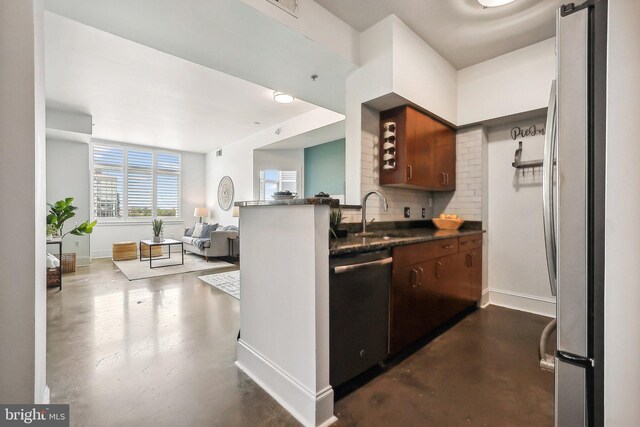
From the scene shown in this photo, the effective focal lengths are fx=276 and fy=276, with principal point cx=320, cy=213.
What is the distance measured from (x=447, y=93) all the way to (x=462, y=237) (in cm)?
164

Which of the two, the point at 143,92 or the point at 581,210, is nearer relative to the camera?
the point at 581,210

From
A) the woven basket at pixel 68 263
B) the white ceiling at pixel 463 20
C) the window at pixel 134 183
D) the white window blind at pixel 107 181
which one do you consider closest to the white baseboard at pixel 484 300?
the white ceiling at pixel 463 20

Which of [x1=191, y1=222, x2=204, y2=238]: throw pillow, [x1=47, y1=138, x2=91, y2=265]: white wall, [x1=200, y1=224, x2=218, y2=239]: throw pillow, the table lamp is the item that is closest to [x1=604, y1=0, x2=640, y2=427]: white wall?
[x1=200, y1=224, x2=218, y2=239]: throw pillow

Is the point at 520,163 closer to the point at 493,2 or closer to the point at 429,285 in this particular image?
the point at 493,2

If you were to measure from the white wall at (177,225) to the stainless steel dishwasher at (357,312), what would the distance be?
7.82 m

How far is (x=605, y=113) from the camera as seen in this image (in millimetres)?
683

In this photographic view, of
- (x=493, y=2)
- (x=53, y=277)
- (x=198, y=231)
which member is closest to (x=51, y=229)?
(x=53, y=277)

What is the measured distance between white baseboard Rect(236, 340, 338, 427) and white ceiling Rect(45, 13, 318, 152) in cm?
345

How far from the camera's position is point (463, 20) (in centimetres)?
242

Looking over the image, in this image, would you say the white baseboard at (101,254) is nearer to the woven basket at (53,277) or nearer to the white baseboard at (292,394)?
the woven basket at (53,277)

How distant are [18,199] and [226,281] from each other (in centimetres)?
367

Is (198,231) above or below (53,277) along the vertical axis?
above

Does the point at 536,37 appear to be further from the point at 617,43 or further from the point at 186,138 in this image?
the point at 186,138

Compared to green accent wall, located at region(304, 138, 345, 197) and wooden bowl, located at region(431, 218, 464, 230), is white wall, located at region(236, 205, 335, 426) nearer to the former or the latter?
wooden bowl, located at region(431, 218, 464, 230)
